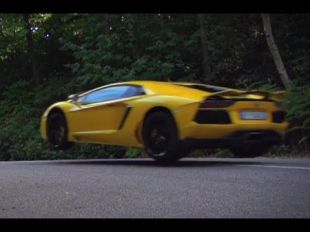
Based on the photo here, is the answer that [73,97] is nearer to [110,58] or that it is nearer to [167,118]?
[110,58]

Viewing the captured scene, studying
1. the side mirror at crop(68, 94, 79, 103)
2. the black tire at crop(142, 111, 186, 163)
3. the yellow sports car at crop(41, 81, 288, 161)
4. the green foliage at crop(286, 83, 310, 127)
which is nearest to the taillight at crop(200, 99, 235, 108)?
the yellow sports car at crop(41, 81, 288, 161)

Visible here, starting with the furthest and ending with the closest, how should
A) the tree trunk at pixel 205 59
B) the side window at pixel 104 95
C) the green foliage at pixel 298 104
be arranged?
the green foliage at pixel 298 104 → the tree trunk at pixel 205 59 → the side window at pixel 104 95

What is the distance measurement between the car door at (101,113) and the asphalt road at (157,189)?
491 millimetres

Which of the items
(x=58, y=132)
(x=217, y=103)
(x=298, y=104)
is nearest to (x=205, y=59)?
(x=217, y=103)

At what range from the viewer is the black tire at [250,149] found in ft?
18.8

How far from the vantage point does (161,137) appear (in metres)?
5.73

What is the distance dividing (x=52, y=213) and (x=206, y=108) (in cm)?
170

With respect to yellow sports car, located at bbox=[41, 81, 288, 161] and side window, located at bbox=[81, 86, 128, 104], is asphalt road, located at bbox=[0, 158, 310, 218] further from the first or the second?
side window, located at bbox=[81, 86, 128, 104]

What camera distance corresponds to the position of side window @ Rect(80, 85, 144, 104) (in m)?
5.22

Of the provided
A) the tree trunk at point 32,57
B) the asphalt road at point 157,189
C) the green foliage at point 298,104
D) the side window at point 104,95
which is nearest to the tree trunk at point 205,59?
the side window at point 104,95

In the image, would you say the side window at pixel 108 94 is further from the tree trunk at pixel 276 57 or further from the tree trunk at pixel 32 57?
the tree trunk at pixel 276 57

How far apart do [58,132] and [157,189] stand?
3.20 ft

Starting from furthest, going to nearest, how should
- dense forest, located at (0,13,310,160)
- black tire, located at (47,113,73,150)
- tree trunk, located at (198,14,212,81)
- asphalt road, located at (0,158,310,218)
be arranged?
black tire, located at (47,113,73,150)
tree trunk, located at (198,14,212,81)
dense forest, located at (0,13,310,160)
asphalt road, located at (0,158,310,218)
